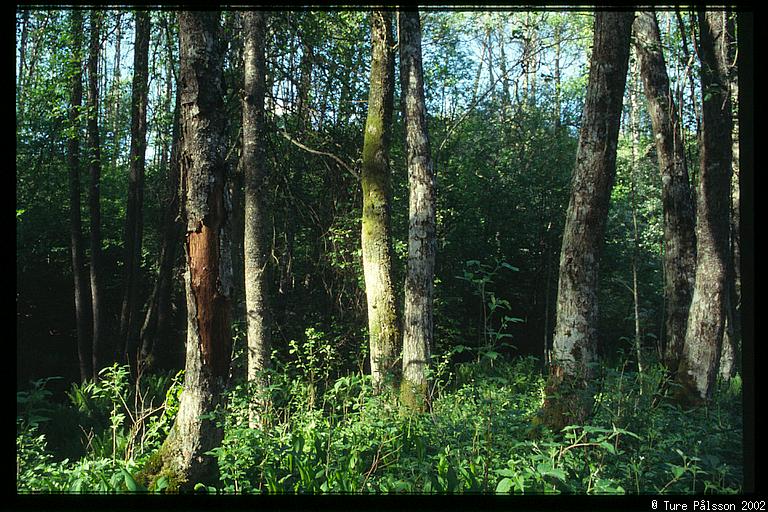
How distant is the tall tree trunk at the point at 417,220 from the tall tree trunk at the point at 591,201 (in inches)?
67.3

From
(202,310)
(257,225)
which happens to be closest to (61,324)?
(257,225)

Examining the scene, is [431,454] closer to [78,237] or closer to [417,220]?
[417,220]

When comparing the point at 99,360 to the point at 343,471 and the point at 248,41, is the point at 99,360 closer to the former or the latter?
the point at 248,41

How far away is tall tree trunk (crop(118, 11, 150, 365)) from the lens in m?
10.9

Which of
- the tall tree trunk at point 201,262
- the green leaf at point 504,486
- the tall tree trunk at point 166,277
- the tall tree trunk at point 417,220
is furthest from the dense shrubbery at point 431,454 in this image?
the tall tree trunk at point 166,277

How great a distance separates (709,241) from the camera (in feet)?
24.0

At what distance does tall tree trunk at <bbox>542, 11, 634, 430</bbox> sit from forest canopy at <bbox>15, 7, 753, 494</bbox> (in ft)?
0.07

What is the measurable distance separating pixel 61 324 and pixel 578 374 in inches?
438

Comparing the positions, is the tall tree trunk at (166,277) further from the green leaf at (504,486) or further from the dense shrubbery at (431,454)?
the green leaf at (504,486)

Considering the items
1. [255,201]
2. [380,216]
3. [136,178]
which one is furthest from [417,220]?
[136,178]

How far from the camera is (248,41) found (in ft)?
24.5

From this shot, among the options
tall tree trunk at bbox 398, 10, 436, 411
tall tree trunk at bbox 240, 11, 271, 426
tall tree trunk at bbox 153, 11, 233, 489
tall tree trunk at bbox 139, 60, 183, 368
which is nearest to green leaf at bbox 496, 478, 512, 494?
tall tree trunk at bbox 153, 11, 233, 489

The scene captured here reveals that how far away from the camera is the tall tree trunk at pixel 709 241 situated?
7262mm

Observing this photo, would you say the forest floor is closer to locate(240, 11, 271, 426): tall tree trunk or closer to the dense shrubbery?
the dense shrubbery
